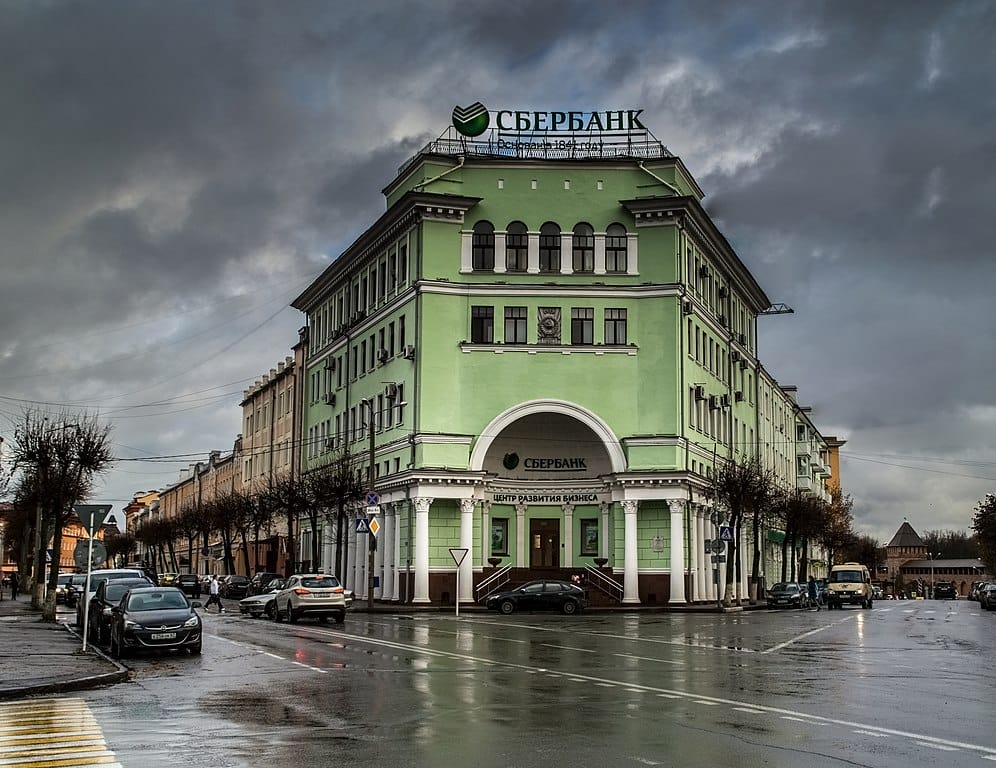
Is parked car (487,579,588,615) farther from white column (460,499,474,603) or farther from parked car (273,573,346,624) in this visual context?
parked car (273,573,346,624)

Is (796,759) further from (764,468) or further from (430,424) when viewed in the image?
(764,468)

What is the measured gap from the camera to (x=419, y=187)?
60.6 metres

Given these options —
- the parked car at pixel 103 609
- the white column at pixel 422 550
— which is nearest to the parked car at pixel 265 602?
the white column at pixel 422 550

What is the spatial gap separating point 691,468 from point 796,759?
1952 inches

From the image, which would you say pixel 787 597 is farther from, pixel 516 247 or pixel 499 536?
pixel 516 247

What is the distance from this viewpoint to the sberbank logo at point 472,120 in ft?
205

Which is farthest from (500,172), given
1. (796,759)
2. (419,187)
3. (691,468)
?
(796,759)

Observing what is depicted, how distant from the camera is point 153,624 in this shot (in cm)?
2630

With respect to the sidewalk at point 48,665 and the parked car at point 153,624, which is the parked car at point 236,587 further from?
the parked car at point 153,624

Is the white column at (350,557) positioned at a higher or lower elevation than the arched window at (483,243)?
lower

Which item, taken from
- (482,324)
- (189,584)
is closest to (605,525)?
(482,324)

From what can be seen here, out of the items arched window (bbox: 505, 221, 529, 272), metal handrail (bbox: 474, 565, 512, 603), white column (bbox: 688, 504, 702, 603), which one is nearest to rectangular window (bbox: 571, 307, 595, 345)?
arched window (bbox: 505, 221, 529, 272)

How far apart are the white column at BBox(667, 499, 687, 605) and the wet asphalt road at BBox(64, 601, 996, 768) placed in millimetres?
25338

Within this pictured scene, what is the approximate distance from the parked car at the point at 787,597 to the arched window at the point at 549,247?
2148 centimetres
